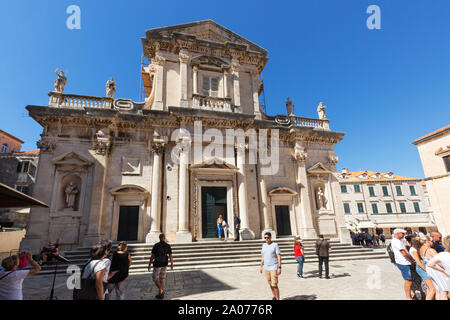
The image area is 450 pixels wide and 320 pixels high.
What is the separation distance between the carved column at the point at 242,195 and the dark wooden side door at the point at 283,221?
2892 millimetres

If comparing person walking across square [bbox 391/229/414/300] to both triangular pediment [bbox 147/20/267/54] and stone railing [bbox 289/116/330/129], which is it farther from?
triangular pediment [bbox 147/20/267/54]

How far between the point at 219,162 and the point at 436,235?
11.1m

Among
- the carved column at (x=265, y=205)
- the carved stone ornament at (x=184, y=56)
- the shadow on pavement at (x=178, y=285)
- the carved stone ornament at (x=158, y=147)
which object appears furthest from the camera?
the carved stone ornament at (x=184, y=56)

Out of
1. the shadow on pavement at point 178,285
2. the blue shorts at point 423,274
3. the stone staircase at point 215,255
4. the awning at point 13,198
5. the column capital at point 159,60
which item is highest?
the column capital at point 159,60

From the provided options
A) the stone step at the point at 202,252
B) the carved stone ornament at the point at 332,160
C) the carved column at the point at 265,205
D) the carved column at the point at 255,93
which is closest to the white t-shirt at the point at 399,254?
the stone step at the point at 202,252

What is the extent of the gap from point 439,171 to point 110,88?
31.5 metres

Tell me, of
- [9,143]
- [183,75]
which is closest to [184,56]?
[183,75]

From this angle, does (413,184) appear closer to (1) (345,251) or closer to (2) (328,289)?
(1) (345,251)

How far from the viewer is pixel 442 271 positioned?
3984 millimetres

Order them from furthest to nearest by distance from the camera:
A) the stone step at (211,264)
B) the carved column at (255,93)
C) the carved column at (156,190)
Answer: the carved column at (255,93), the carved column at (156,190), the stone step at (211,264)

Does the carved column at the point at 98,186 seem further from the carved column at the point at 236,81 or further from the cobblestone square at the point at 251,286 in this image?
the carved column at the point at 236,81

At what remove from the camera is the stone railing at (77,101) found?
14.1 metres
